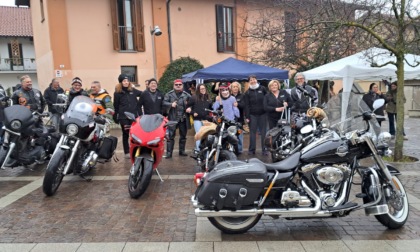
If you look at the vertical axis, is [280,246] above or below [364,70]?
below

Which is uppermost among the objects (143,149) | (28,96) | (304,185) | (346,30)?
(346,30)

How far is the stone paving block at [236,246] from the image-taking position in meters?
3.48

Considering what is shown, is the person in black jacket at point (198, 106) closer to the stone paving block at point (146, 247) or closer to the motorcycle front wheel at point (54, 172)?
the motorcycle front wheel at point (54, 172)

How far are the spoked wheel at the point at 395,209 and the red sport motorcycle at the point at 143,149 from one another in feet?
9.72

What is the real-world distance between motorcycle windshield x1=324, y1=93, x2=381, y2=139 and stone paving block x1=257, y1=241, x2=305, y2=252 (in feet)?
4.20

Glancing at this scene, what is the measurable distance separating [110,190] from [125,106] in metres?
2.53

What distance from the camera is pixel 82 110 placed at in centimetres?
543

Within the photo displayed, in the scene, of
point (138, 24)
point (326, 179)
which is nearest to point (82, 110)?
point (326, 179)

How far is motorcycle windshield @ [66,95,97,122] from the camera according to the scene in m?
5.36

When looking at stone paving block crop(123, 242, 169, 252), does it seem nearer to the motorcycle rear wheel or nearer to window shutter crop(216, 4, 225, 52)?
the motorcycle rear wheel

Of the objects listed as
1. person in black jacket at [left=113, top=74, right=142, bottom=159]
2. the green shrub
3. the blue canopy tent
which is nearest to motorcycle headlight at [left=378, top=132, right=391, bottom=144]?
person in black jacket at [left=113, top=74, right=142, bottom=159]

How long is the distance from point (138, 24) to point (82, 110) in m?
14.8

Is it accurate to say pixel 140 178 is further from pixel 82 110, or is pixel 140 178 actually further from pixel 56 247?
pixel 56 247

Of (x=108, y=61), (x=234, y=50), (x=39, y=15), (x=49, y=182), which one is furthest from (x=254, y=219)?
(x=39, y=15)
